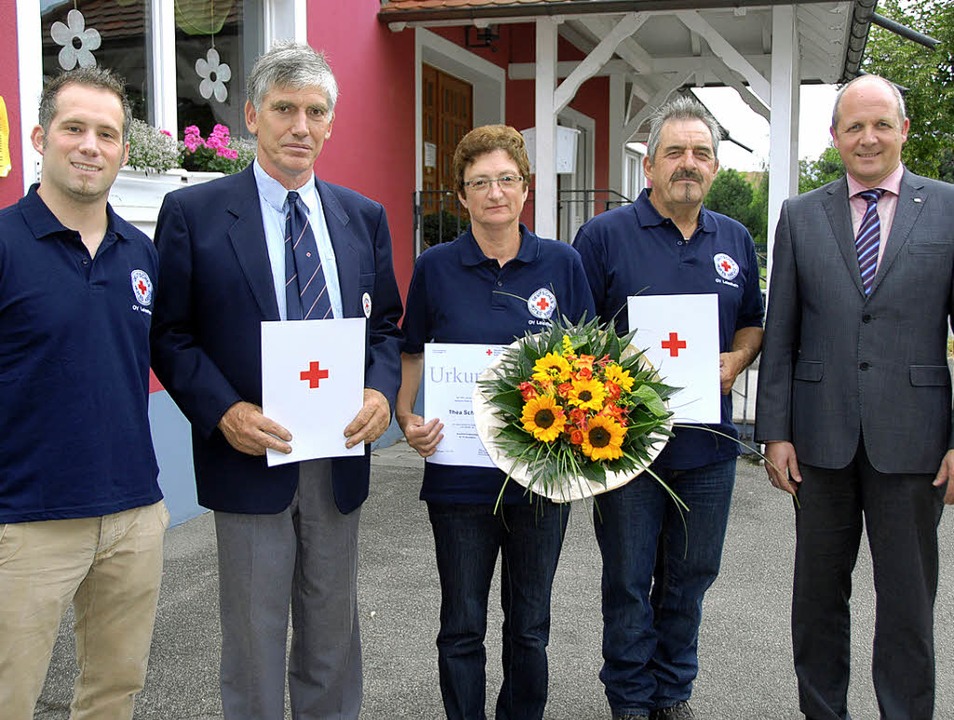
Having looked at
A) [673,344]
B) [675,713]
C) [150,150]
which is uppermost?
[150,150]

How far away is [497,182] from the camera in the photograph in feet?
9.39

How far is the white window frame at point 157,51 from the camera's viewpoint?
4.65 m

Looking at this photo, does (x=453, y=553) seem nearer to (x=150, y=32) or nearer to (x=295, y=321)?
(x=295, y=321)

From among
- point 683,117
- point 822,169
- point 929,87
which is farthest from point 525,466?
point 822,169

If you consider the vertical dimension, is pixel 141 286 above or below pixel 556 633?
above

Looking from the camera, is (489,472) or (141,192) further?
(141,192)

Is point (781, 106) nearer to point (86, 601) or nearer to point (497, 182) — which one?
point (497, 182)

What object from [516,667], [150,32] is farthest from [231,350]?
[150,32]

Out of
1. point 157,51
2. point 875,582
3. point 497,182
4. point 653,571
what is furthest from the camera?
point 157,51

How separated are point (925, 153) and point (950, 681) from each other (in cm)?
1592

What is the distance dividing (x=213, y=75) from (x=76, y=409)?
15.0ft

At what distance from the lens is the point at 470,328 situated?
290cm

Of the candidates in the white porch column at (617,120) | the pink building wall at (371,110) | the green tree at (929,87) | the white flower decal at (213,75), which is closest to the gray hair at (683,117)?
the white flower decal at (213,75)

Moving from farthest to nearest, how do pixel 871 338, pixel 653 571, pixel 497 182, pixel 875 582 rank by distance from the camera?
pixel 653 571
pixel 875 582
pixel 871 338
pixel 497 182
